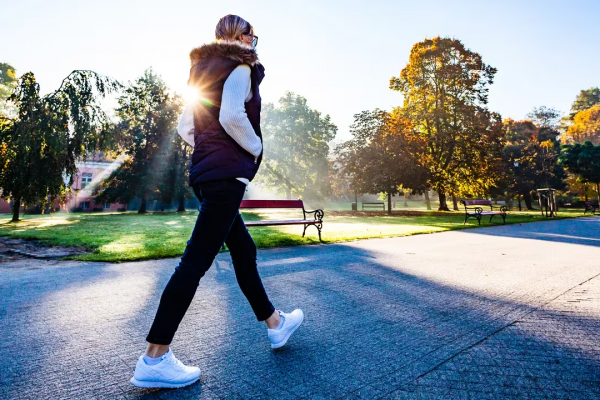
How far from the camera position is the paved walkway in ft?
5.84

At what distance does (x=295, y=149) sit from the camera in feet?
154

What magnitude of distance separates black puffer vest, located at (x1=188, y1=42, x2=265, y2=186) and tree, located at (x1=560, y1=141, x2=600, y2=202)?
135 ft

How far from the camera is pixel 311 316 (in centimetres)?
292

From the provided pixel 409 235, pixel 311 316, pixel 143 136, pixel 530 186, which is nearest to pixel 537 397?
pixel 311 316

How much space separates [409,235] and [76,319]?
352 inches

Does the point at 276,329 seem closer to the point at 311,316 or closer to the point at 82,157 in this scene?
the point at 311,316

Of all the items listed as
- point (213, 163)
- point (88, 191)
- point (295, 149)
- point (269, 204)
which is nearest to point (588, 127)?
point (295, 149)

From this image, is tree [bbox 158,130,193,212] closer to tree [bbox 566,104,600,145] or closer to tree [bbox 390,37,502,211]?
tree [bbox 390,37,502,211]

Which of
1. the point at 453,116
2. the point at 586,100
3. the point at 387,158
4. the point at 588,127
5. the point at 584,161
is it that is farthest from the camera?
the point at 586,100

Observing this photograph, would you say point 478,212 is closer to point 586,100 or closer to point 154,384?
point 154,384

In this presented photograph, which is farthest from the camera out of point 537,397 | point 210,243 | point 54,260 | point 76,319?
point 54,260

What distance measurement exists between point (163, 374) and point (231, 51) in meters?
1.72

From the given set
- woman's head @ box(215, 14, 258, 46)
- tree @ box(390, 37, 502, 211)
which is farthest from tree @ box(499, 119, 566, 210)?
woman's head @ box(215, 14, 258, 46)

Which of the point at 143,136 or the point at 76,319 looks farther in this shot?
the point at 143,136
